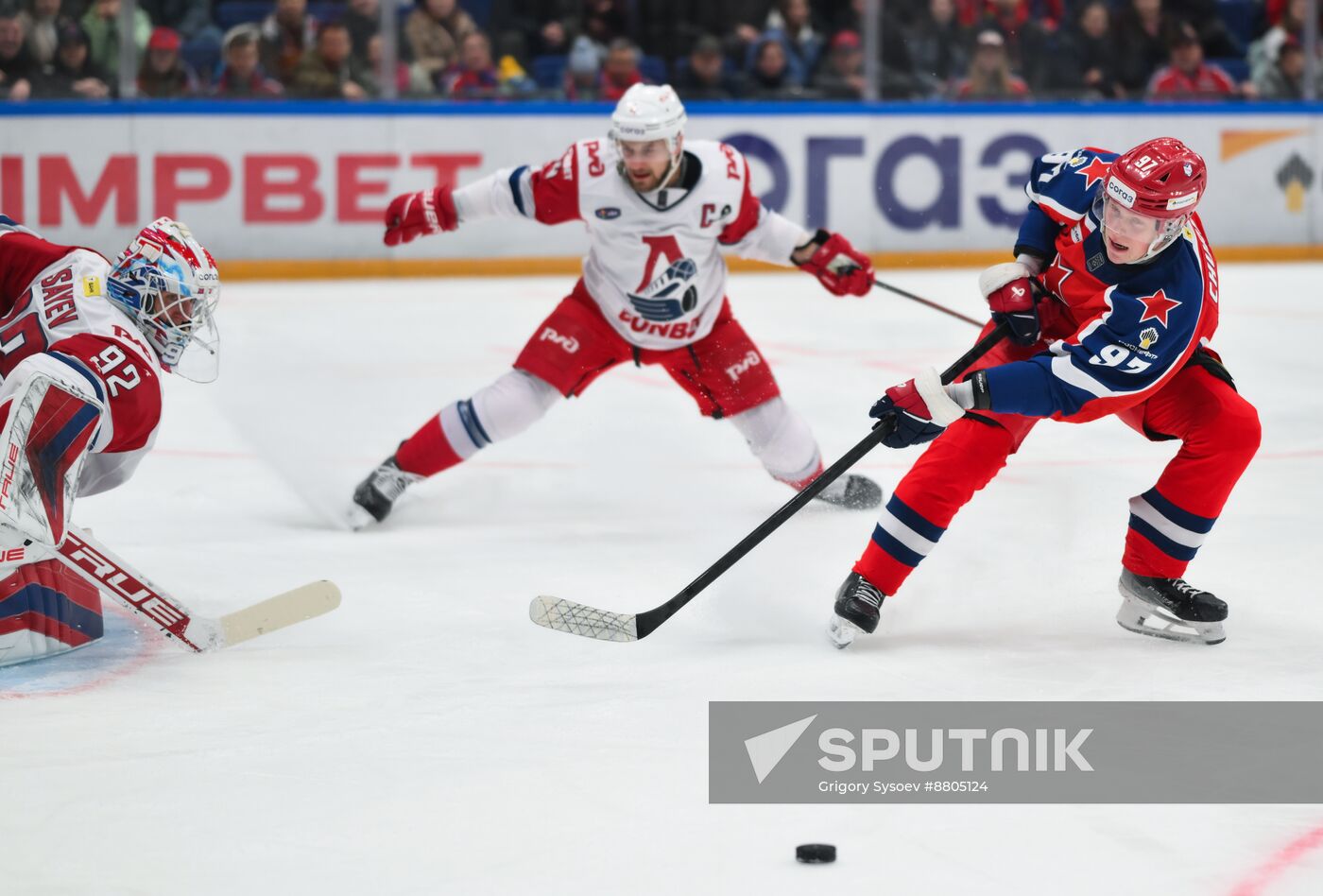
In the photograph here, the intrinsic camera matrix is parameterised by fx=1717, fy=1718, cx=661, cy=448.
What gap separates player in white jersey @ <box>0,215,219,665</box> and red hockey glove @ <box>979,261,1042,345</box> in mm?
1504

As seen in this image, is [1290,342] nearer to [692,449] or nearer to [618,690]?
[692,449]

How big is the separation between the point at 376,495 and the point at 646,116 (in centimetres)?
114

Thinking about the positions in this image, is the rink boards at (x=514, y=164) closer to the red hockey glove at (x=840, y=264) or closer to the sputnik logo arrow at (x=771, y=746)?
the red hockey glove at (x=840, y=264)

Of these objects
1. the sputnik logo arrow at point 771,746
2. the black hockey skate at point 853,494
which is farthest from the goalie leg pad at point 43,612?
the black hockey skate at point 853,494

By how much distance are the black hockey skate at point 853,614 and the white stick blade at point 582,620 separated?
0.37 meters

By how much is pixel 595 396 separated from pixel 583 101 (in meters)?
2.99

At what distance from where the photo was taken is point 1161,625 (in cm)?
331

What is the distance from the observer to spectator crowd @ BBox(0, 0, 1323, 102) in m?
7.90

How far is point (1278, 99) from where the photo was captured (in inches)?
351

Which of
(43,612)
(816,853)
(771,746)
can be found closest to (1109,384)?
(771,746)

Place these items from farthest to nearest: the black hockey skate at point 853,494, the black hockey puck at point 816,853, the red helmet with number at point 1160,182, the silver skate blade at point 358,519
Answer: the black hockey skate at point 853,494 < the silver skate blade at point 358,519 < the red helmet with number at point 1160,182 < the black hockey puck at point 816,853

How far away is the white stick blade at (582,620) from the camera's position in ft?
10.3

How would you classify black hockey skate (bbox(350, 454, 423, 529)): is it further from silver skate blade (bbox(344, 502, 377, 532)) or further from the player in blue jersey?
the player in blue jersey
